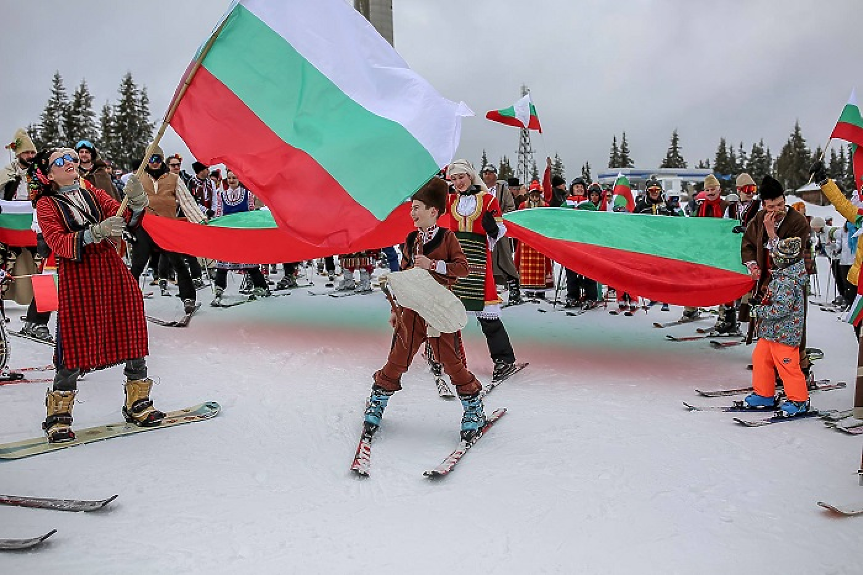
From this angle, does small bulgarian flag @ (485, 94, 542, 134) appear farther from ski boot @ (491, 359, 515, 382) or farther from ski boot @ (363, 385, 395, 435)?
ski boot @ (363, 385, 395, 435)

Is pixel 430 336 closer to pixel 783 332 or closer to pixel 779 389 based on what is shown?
pixel 783 332

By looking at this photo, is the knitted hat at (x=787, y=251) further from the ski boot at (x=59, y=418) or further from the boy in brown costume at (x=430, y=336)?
the ski boot at (x=59, y=418)

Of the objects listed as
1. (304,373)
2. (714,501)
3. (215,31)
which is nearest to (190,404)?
(304,373)

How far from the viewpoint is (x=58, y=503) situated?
2887 millimetres

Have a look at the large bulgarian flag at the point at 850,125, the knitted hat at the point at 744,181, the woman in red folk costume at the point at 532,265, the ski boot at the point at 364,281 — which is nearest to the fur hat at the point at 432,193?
the large bulgarian flag at the point at 850,125

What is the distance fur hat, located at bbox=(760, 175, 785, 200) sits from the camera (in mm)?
4480

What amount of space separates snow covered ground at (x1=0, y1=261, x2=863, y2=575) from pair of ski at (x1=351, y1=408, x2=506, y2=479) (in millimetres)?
55

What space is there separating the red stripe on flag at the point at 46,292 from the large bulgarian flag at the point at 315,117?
114 centimetres

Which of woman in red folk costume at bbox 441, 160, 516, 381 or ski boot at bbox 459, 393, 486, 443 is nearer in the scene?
ski boot at bbox 459, 393, 486, 443

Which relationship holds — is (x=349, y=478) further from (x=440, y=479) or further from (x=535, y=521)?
(x=535, y=521)

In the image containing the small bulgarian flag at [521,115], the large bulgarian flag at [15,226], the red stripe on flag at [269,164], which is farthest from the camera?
the small bulgarian flag at [521,115]

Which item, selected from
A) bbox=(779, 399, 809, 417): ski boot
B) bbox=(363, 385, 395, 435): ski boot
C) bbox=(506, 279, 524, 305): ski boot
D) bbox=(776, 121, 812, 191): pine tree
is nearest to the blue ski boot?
bbox=(779, 399, 809, 417): ski boot

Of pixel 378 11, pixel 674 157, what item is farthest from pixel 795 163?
pixel 378 11

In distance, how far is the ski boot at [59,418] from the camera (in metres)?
3.68
